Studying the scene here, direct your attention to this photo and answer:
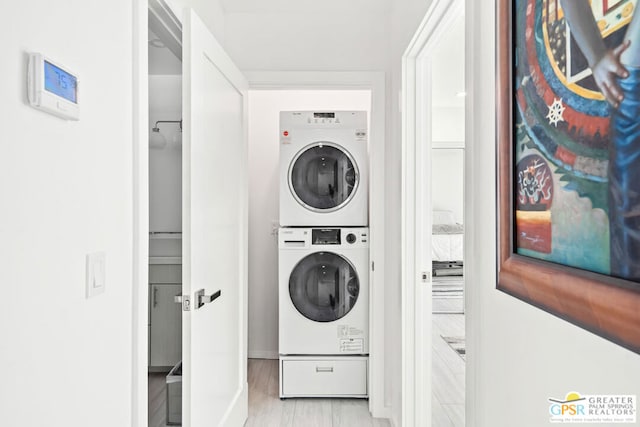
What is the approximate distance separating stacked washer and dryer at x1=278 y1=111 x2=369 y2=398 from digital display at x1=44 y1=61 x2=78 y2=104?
213 cm

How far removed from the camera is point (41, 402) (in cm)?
94

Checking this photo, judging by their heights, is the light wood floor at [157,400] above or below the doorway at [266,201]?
below

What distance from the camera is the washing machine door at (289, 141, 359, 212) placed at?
3158 mm

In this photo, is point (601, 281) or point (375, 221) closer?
point (601, 281)

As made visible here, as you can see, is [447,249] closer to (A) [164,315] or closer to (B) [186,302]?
(A) [164,315]

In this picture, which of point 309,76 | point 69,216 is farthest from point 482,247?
point 309,76

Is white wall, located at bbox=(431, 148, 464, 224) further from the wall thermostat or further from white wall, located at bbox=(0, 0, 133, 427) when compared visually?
the wall thermostat

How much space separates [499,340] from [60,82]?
3.83 ft

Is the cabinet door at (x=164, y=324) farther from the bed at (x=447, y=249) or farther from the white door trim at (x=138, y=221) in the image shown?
the bed at (x=447, y=249)

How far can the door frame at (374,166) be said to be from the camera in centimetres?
286

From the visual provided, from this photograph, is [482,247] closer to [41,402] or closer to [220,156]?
[41,402]

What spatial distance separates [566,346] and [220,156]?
1737mm

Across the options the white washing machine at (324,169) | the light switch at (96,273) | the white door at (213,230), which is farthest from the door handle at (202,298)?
the white washing machine at (324,169)

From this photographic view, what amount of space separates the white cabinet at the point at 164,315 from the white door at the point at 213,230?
3.27ft
